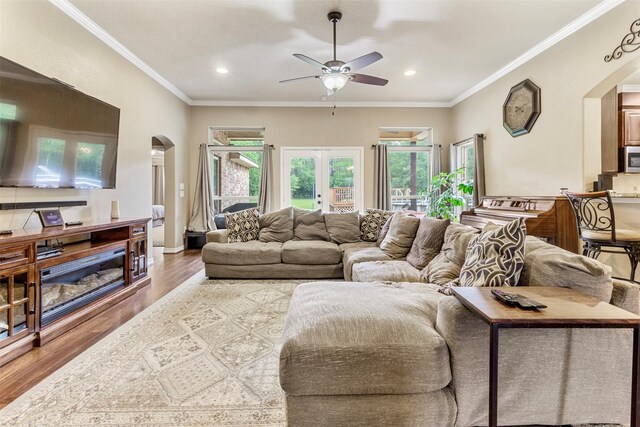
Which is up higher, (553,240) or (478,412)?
(553,240)

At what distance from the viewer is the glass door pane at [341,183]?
6.29 meters

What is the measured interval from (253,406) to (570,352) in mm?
1514

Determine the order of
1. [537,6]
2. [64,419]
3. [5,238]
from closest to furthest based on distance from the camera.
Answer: [64,419] → [5,238] → [537,6]

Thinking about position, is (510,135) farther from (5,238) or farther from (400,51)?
(5,238)

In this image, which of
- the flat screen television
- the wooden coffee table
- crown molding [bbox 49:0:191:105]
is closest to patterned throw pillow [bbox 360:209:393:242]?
the wooden coffee table

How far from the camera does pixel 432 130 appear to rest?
6297 millimetres

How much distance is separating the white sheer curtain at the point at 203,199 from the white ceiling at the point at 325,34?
59.8 inches

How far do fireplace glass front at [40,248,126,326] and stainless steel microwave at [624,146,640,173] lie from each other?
6434mm

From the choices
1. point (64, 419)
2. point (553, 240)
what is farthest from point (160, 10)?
point (553, 240)

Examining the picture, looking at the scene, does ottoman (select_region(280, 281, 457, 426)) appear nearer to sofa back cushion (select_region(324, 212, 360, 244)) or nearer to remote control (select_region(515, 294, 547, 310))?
remote control (select_region(515, 294, 547, 310))

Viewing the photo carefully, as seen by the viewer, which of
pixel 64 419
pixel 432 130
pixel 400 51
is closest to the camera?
pixel 64 419

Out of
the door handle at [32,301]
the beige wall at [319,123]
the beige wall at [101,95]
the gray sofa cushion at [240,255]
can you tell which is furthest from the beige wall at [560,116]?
the beige wall at [101,95]

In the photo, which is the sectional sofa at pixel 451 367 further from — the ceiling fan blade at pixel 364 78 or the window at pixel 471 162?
the window at pixel 471 162

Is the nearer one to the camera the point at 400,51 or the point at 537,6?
the point at 537,6
